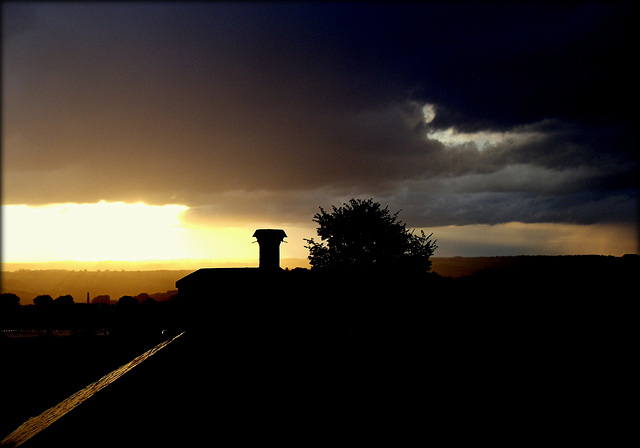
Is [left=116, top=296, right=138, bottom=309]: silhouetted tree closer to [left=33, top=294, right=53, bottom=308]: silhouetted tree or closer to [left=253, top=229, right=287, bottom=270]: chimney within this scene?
[left=33, top=294, right=53, bottom=308]: silhouetted tree

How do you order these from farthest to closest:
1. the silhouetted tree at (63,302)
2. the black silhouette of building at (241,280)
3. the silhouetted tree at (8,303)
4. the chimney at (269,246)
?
1. the silhouetted tree at (63,302)
2. the silhouetted tree at (8,303)
3. the chimney at (269,246)
4. the black silhouette of building at (241,280)

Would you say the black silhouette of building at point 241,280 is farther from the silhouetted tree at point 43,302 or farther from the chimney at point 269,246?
the silhouetted tree at point 43,302

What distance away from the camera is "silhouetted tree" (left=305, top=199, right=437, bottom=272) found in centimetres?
2992

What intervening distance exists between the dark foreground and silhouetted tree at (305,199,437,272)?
25.1 metres

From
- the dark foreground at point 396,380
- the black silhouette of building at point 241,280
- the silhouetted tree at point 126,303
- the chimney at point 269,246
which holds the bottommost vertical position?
the silhouetted tree at point 126,303

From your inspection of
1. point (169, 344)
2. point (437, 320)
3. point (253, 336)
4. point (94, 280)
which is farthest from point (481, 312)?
point (94, 280)

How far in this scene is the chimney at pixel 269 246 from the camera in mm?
12602

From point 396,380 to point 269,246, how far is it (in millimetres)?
9587

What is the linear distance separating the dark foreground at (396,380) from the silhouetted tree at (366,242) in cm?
2506

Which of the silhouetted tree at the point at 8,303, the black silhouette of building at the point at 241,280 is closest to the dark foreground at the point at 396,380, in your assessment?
the black silhouette of building at the point at 241,280

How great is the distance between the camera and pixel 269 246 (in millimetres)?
12664

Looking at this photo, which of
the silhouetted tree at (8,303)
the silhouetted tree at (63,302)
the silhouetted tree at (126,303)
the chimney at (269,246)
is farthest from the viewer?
the silhouetted tree at (63,302)

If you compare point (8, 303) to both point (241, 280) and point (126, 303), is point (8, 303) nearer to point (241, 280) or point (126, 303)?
point (126, 303)

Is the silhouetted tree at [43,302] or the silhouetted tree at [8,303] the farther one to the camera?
the silhouetted tree at [43,302]
